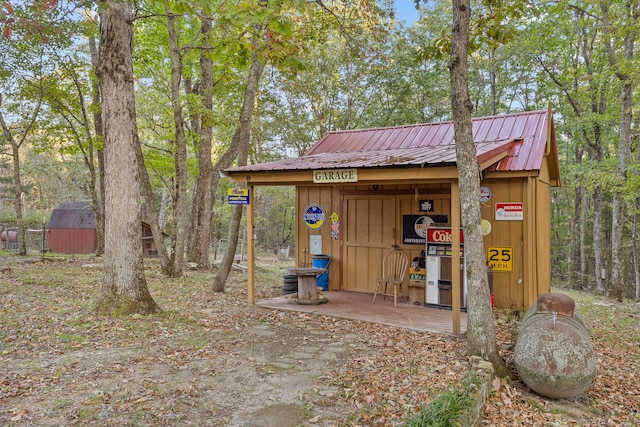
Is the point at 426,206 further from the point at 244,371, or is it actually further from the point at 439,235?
the point at 244,371

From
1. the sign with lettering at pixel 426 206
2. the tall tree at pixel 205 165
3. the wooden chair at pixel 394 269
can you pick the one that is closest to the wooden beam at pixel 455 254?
the wooden chair at pixel 394 269

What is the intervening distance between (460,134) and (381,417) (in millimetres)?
3009

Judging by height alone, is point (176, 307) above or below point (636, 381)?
above

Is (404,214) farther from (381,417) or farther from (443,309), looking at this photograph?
(381,417)

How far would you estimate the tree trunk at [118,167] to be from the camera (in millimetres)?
6000

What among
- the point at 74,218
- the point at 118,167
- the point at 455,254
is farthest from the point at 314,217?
the point at 74,218

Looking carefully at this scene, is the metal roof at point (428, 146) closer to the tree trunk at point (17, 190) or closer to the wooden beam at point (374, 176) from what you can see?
the wooden beam at point (374, 176)

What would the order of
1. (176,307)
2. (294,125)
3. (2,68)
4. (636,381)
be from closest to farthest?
(636,381) < (176,307) < (2,68) < (294,125)

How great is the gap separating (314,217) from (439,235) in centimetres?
317

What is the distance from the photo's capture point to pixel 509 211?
7457mm

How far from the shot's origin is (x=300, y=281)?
7977 millimetres

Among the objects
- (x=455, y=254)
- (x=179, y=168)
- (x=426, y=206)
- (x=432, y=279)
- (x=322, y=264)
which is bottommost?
(x=432, y=279)

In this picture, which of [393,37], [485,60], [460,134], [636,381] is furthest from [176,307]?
[485,60]

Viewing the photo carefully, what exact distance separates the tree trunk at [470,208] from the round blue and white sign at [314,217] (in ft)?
16.8
